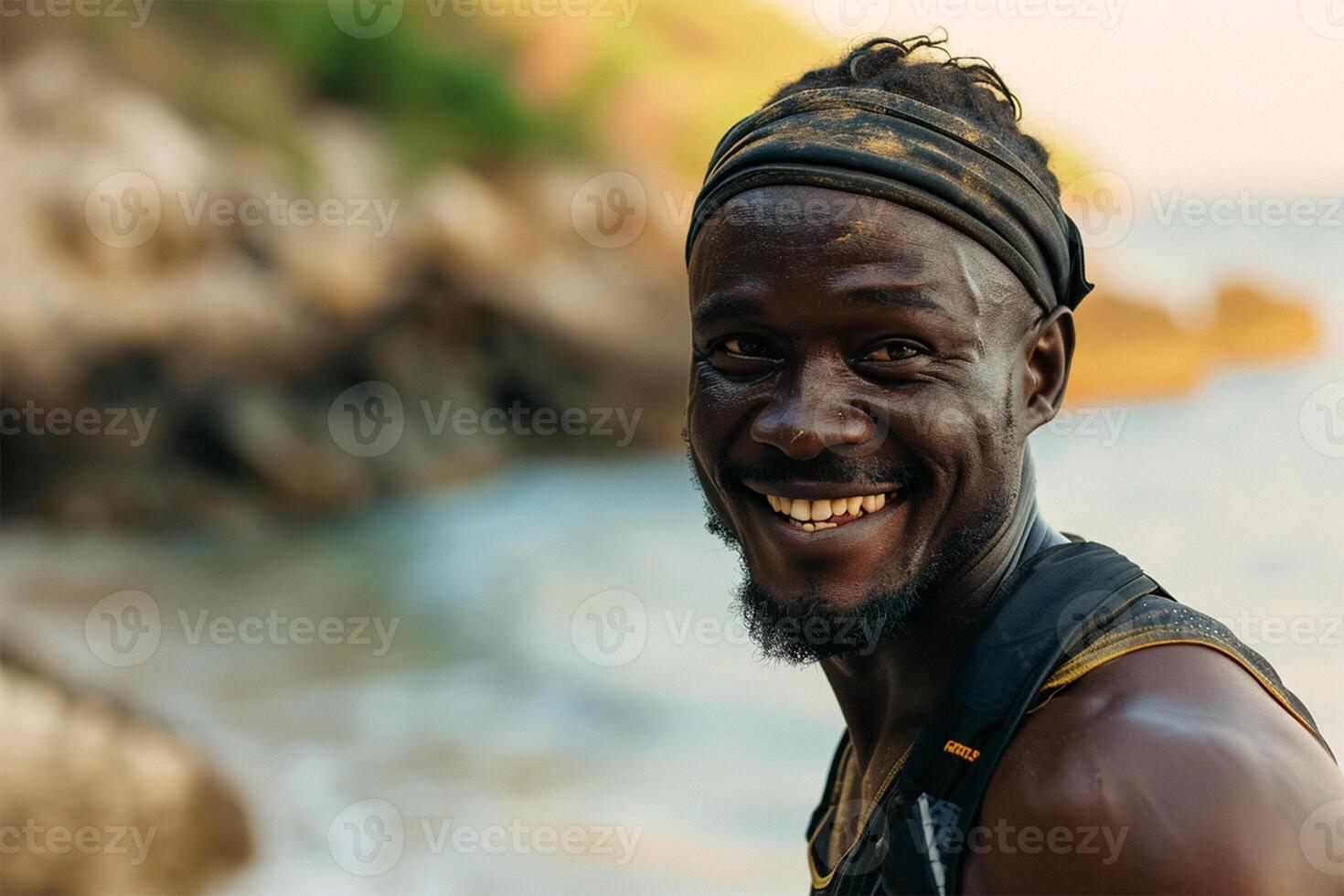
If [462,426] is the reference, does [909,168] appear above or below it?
below

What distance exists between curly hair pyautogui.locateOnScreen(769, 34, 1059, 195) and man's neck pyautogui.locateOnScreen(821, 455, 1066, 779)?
1.57 feet

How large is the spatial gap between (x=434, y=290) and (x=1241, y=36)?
14.9 ft

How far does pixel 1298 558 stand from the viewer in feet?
24.3

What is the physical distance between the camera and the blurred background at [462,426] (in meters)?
7.49

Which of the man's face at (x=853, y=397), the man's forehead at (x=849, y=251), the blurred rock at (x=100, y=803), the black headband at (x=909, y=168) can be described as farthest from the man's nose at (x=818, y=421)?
the blurred rock at (x=100, y=803)

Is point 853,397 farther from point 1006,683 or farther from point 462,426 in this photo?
point 462,426

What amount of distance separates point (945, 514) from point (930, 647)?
8.7 inches

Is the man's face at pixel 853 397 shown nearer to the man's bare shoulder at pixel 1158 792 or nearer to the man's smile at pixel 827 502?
the man's smile at pixel 827 502

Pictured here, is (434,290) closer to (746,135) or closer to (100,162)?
(100,162)

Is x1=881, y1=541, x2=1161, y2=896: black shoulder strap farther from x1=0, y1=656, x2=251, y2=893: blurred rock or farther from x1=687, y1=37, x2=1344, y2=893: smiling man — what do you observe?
x1=0, y1=656, x2=251, y2=893: blurred rock

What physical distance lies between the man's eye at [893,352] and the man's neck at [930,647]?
0.31m

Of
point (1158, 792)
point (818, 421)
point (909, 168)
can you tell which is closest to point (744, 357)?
point (818, 421)

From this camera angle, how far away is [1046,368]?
83.7 inches

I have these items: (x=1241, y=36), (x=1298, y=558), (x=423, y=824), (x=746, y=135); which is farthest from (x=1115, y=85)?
(x=746, y=135)
